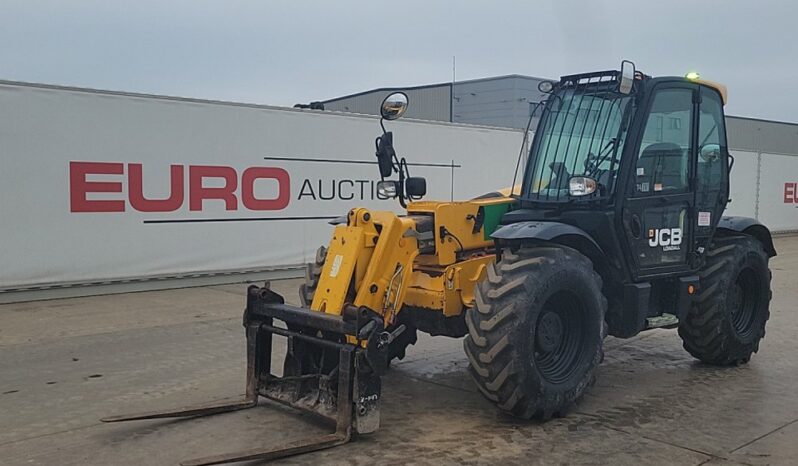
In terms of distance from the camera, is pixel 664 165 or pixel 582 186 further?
pixel 664 165

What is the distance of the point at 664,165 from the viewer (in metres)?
5.95

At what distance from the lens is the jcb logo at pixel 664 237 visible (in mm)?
5863

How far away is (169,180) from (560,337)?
728 cm

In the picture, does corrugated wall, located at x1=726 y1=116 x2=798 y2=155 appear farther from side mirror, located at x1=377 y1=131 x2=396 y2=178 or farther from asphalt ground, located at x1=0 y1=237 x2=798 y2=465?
side mirror, located at x1=377 y1=131 x2=396 y2=178

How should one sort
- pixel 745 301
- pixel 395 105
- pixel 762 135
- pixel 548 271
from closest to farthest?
pixel 548 271
pixel 395 105
pixel 745 301
pixel 762 135

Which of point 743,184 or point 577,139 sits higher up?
point 577,139

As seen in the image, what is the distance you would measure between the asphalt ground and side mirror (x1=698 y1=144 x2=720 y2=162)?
5.99 feet

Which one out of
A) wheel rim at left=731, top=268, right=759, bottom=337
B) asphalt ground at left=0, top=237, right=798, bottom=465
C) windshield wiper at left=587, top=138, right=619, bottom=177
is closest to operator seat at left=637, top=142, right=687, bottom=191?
windshield wiper at left=587, top=138, right=619, bottom=177

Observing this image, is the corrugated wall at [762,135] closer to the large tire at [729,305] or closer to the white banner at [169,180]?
the white banner at [169,180]

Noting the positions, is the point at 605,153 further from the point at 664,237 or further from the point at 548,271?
the point at 548,271

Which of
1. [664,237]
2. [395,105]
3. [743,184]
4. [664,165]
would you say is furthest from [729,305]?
[743,184]

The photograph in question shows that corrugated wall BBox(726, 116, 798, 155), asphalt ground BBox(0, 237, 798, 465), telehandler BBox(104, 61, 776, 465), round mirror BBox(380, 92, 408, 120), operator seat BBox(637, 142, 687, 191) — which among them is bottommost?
asphalt ground BBox(0, 237, 798, 465)

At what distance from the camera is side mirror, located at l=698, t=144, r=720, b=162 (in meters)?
6.30

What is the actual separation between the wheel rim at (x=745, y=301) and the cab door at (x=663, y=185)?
103 centimetres
